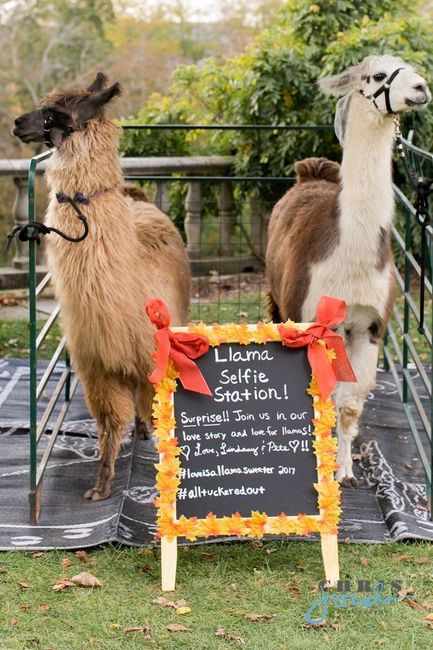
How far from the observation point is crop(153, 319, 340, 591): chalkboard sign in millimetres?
3873

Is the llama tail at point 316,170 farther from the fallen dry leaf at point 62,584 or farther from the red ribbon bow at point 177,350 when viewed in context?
the fallen dry leaf at point 62,584

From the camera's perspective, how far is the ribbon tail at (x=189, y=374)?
389 cm

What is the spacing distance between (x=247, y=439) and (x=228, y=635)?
82 cm

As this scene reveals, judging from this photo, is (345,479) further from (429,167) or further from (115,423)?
(429,167)

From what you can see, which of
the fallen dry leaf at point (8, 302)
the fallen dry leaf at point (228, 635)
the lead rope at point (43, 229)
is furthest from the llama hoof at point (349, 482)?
the fallen dry leaf at point (8, 302)

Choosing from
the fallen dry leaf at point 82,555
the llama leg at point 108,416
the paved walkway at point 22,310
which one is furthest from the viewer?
the paved walkway at point 22,310

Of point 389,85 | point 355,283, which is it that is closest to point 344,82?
point 389,85

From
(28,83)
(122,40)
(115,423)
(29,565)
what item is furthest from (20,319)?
(122,40)

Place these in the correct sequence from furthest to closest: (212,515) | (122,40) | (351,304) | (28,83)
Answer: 1. (122,40)
2. (28,83)
3. (351,304)
4. (212,515)

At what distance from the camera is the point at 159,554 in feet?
13.5

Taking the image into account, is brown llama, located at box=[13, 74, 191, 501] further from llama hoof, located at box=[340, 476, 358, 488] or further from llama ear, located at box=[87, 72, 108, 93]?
llama hoof, located at box=[340, 476, 358, 488]

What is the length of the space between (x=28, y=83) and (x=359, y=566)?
17178mm

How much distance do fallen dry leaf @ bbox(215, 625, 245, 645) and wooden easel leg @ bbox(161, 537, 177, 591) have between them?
1.15ft

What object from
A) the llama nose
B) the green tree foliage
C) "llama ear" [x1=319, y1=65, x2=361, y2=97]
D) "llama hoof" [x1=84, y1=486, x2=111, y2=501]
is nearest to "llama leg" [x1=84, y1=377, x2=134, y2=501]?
"llama hoof" [x1=84, y1=486, x2=111, y2=501]
